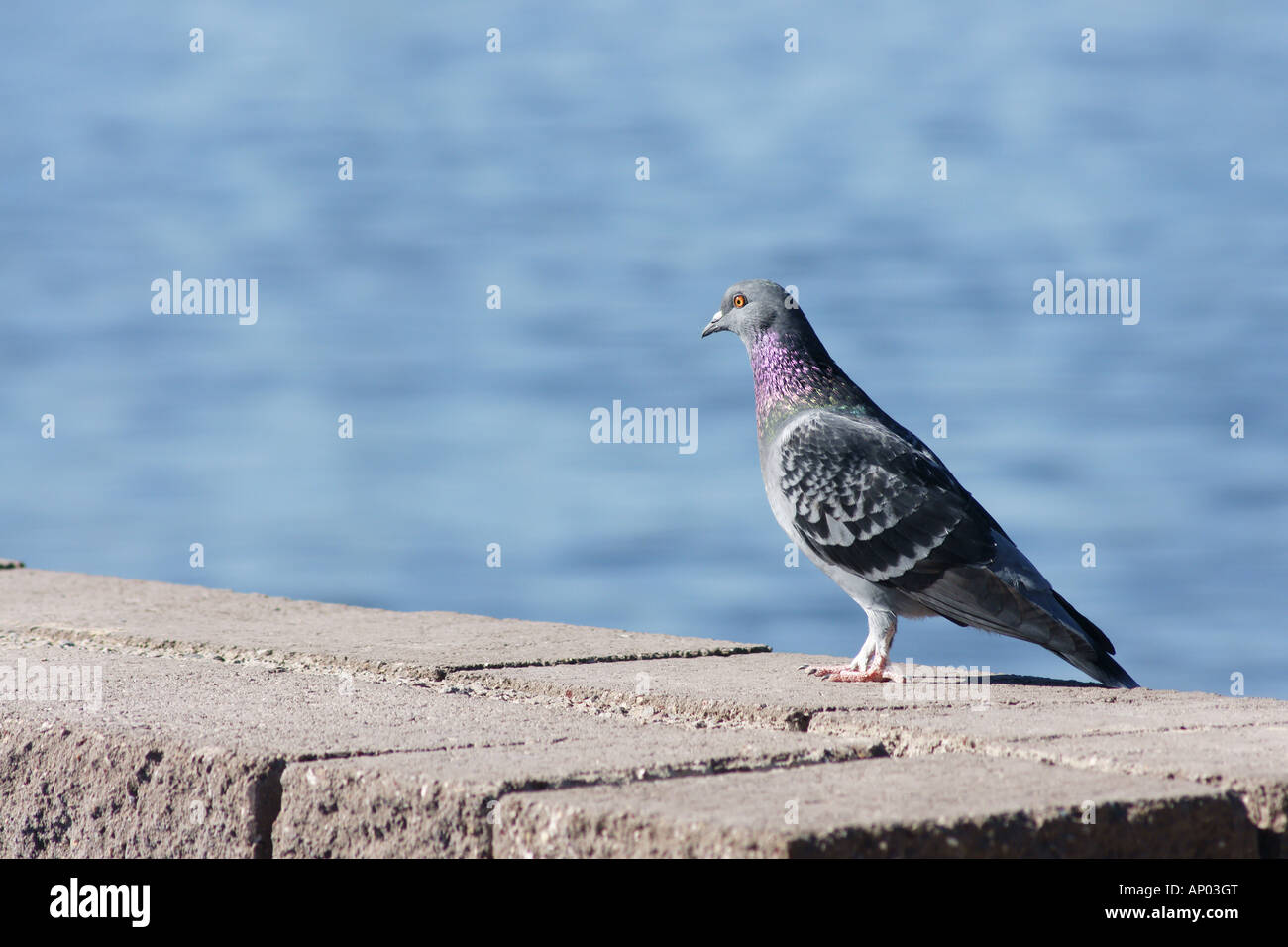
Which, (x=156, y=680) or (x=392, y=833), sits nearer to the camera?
(x=392, y=833)

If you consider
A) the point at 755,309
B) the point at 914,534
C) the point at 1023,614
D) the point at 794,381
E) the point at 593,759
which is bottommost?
the point at 593,759

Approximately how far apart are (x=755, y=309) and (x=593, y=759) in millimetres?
2510

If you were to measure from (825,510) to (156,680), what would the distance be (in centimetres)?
187

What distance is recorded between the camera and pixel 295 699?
10.6 ft

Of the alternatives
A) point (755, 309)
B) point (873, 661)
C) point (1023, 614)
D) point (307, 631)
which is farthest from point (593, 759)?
point (755, 309)

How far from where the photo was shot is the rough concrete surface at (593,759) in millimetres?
2166

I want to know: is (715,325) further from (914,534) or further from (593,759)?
(593,759)

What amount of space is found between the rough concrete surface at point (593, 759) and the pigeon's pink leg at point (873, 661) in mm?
86

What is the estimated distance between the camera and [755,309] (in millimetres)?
4770
